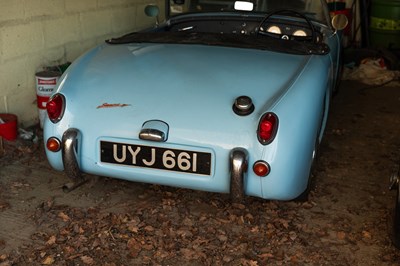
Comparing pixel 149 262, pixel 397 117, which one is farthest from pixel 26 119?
pixel 397 117

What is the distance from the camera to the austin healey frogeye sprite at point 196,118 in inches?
111

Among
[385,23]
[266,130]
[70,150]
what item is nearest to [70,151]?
[70,150]

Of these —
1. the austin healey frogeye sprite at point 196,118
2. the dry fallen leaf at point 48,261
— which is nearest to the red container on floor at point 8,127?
the austin healey frogeye sprite at point 196,118

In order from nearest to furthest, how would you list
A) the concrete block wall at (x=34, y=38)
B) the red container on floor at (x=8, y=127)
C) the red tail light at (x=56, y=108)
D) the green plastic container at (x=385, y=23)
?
1. the red tail light at (x=56, y=108)
2. the red container on floor at (x=8, y=127)
3. the concrete block wall at (x=34, y=38)
4. the green plastic container at (x=385, y=23)

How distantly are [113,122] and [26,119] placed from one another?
6.47ft

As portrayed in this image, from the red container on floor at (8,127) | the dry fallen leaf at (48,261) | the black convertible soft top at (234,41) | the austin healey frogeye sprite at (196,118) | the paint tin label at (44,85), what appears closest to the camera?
the dry fallen leaf at (48,261)

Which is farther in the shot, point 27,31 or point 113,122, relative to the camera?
point 27,31

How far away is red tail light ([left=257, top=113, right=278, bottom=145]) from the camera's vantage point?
278cm

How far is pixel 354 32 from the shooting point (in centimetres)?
873

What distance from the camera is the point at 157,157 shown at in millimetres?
2885

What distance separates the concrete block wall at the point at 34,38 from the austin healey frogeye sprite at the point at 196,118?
44.9 inches

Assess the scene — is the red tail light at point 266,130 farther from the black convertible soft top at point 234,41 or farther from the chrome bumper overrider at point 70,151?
the chrome bumper overrider at point 70,151

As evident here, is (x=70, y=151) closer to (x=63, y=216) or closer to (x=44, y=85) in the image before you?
(x=63, y=216)

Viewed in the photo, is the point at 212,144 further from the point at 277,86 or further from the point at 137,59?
the point at 137,59
